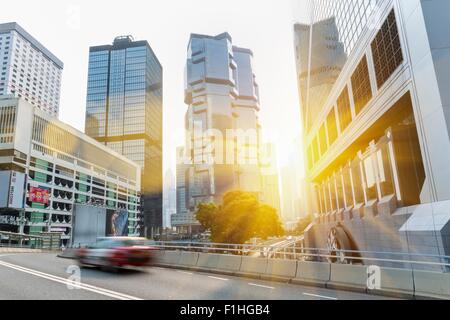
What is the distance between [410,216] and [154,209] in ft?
568

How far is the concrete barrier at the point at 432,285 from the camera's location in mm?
8992

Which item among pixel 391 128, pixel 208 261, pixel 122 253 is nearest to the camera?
pixel 122 253

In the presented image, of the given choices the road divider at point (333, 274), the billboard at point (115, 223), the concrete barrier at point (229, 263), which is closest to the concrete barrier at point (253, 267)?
the road divider at point (333, 274)

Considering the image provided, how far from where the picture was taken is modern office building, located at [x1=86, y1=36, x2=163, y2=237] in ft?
559

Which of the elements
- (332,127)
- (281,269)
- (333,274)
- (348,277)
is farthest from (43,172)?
Result: (348,277)

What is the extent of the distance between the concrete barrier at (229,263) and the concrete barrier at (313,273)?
313 cm

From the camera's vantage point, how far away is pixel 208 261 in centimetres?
1547

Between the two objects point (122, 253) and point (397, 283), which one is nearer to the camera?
point (397, 283)

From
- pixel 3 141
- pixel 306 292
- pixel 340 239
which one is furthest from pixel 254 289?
pixel 3 141

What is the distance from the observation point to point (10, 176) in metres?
67.5

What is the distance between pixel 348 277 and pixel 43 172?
284 feet

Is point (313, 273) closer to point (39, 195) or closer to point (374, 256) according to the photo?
point (374, 256)
